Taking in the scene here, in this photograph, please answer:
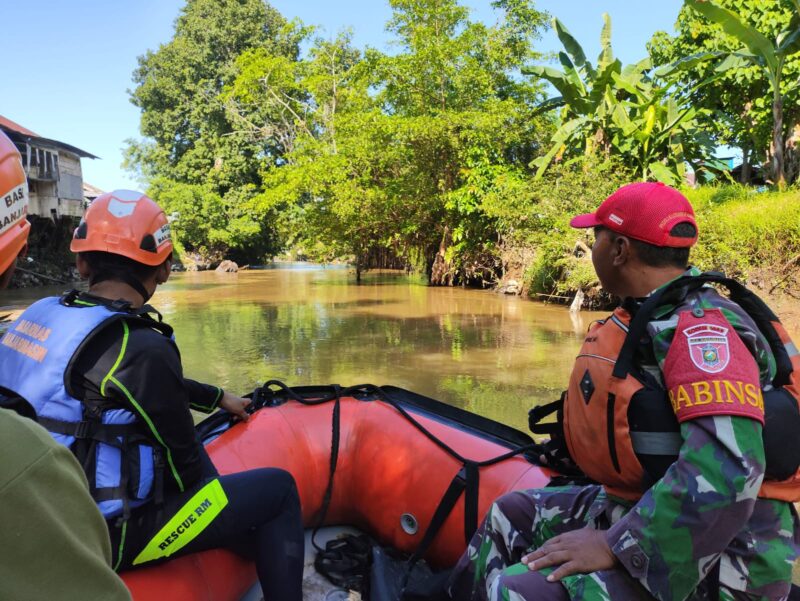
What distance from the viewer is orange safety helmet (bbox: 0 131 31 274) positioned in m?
0.74

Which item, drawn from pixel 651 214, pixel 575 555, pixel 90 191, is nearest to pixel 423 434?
pixel 575 555

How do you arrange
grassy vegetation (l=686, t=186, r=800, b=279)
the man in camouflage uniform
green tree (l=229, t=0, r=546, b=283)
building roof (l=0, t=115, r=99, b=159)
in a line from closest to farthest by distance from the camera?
the man in camouflage uniform, grassy vegetation (l=686, t=186, r=800, b=279), green tree (l=229, t=0, r=546, b=283), building roof (l=0, t=115, r=99, b=159)

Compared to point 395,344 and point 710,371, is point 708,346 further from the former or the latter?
point 395,344

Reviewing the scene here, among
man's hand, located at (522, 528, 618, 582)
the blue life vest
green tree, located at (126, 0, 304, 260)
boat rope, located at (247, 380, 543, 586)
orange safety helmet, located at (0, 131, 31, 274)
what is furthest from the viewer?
green tree, located at (126, 0, 304, 260)

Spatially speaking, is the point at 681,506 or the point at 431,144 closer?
the point at 681,506

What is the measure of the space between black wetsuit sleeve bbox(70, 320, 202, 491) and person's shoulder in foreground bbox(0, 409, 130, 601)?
866 mm

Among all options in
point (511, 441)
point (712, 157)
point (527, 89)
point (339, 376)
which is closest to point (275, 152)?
point (527, 89)

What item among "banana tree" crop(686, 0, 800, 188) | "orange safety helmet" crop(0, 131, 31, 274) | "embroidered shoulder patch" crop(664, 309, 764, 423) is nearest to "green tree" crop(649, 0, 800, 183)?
"banana tree" crop(686, 0, 800, 188)

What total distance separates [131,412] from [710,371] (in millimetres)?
1372

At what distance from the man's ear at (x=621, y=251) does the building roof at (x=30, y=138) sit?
1974 centimetres

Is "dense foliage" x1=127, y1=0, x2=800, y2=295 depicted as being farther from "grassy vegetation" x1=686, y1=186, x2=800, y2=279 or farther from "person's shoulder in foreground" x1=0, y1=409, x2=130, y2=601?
"person's shoulder in foreground" x1=0, y1=409, x2=130, y2=601

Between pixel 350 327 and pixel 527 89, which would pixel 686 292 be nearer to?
pixel 350 327

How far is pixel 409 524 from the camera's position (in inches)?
90.1

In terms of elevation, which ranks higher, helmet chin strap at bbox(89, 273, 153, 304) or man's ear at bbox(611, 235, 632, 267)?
man's ear at bbox(611, 235, 632, 267)
